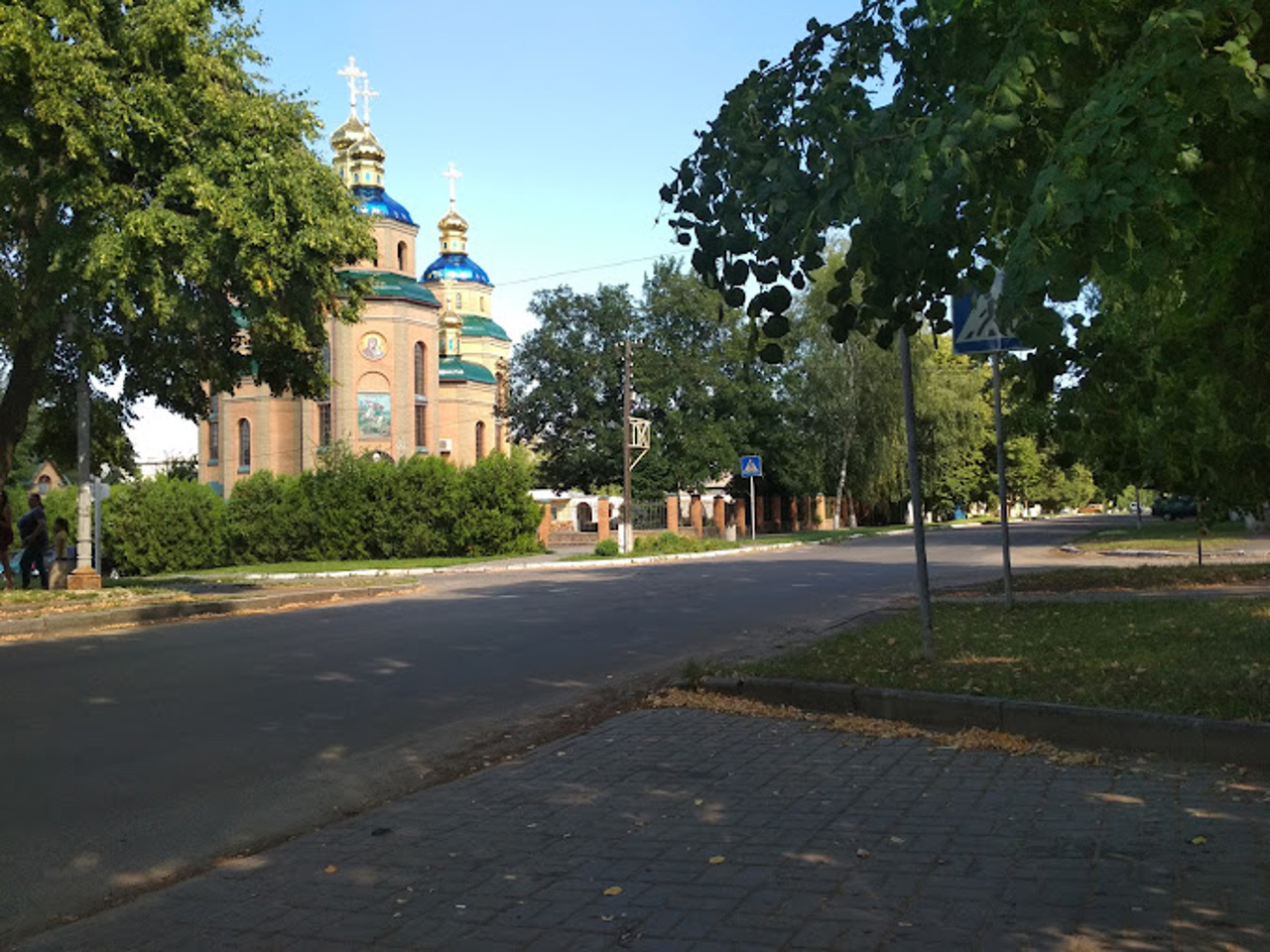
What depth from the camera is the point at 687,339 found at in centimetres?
5962

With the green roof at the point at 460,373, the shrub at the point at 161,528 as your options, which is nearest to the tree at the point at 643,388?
the green roof at the point at 460,373

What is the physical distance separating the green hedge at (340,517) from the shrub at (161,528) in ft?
0.11

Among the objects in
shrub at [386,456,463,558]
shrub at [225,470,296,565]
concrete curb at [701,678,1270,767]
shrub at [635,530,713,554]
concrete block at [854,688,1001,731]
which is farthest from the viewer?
shrub at [225,470,296,565]

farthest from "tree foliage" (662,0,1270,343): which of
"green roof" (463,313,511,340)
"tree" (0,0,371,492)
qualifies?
"green roof" (463,313,511,340)

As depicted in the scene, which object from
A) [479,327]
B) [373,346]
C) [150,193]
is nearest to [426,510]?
[150,193]

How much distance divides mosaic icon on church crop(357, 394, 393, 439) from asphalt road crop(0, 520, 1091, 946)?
46030 millimetres

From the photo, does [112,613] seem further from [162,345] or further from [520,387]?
[520,387]

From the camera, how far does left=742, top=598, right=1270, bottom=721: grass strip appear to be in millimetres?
7098

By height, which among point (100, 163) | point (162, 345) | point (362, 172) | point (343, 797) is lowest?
point (343, 797)

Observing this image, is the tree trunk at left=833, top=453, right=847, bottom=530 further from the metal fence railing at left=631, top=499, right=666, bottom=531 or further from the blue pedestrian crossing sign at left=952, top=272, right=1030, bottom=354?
the blue pedestrian crossing sign at left=952, top=272, right=1030, bottom=354

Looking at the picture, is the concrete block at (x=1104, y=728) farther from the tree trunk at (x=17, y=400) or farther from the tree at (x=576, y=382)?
the tree at (x=576, y=382)

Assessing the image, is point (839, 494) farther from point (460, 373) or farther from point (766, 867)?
point (766, 867)

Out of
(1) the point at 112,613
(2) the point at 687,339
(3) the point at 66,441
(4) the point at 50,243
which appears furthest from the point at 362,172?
(1) the point at 112,613

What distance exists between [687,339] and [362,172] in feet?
69.0
